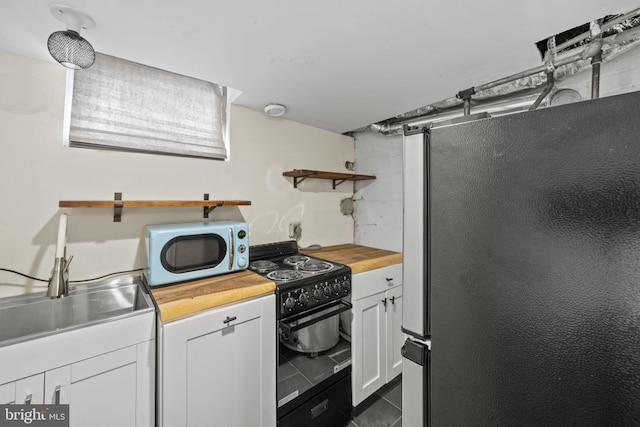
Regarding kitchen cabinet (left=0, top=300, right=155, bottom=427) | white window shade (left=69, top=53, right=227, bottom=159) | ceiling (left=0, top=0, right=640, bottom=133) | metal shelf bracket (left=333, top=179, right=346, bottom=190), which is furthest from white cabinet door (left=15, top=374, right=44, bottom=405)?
metal shelf bracket (left=333, top=179, right=346, bottom=190)

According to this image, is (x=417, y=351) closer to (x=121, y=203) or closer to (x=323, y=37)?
(x=323, y=37)

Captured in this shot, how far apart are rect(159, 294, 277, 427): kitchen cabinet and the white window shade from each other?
111 cm

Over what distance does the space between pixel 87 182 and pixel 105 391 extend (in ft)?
3.44

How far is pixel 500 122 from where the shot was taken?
0.60 metres

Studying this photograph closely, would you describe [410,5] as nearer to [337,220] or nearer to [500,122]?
[500,122]

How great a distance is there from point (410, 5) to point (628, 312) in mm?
1089

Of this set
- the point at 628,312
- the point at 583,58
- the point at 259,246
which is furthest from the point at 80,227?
the point at 583,58

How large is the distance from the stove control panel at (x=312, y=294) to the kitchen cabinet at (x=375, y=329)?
119 mm

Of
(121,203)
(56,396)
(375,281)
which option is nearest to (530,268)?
(375,281)

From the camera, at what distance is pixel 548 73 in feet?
4.26

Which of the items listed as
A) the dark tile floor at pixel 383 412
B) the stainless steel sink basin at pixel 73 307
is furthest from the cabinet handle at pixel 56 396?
the dark tile floor at pixel 383 412

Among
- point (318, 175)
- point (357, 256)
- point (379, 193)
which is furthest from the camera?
point (379, 193)

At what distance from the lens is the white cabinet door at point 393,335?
1.89m

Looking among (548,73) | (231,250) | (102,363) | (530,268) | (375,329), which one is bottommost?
(375,329)
